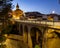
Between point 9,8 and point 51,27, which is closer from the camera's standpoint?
point 9,8

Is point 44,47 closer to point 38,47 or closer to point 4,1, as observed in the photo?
point 38,47

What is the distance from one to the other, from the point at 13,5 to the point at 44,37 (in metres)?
4.36

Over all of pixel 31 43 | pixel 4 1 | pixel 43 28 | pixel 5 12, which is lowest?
pixel 31 43

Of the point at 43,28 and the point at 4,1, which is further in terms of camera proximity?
the point at 43,28

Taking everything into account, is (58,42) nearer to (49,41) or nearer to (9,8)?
(49,41)

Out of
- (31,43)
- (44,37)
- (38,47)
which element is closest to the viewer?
(44,37)

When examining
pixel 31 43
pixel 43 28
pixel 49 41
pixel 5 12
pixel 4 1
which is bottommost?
pixel 31 43

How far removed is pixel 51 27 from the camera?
12.9 meters

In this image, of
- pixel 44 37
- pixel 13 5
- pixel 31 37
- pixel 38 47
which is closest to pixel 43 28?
pixel 44 37

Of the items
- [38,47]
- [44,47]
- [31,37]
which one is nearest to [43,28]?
[44,47]

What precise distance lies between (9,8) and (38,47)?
686 centimetres

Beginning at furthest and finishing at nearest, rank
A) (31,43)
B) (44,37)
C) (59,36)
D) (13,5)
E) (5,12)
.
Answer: (31,43) < (59,36) < (44,37) < (13,5) < (5,12)

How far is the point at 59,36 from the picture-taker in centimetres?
1565

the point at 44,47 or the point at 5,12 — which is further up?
the point at 5,12
